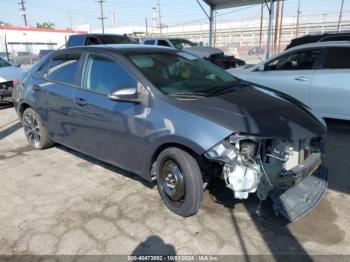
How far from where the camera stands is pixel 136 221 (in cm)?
348

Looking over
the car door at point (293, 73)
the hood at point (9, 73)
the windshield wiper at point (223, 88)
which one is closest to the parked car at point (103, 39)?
the hood at point (9, 73)

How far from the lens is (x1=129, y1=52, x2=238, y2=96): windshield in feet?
12.4

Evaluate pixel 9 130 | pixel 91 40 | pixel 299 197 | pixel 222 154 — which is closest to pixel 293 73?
pixel 299 197

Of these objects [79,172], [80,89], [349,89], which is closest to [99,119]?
[80,89]

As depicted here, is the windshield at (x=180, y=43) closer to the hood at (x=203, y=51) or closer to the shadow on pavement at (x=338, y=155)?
the hood at (x=203, y=51)

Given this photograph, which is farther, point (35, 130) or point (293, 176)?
point (35, 130)

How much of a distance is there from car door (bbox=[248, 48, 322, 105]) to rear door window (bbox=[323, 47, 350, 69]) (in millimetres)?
191

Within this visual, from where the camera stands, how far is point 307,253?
2951mm

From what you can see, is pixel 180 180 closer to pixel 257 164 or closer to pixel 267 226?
pixel 257 164

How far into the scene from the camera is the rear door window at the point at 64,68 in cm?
460

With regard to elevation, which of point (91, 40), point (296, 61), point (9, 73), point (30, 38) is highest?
point (30, 38)

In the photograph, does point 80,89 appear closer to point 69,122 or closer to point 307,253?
point 69,122

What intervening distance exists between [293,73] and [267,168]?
12.7 ft

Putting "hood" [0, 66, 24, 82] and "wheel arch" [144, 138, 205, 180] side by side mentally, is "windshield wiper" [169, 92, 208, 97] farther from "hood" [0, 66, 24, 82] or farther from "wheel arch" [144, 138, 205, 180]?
"hood" [0, 66, 24, 82]
